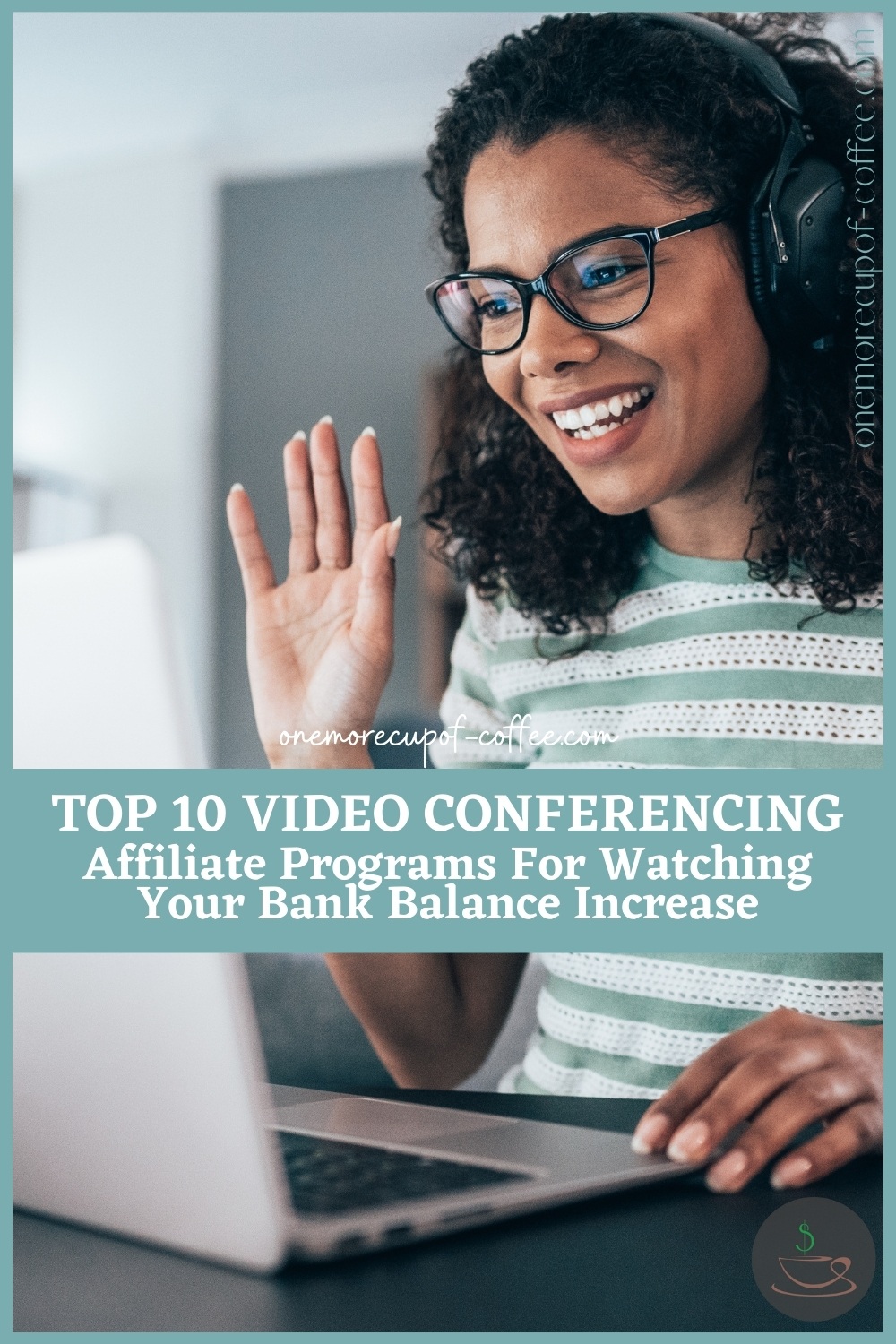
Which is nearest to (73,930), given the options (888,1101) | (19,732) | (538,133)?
(19,732)

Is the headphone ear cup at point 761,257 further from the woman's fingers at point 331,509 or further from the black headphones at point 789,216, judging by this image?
the woman's fingers at point 331,509

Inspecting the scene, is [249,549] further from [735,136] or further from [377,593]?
[735,136]

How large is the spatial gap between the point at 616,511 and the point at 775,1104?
1.18 feet

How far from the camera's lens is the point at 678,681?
71 cm

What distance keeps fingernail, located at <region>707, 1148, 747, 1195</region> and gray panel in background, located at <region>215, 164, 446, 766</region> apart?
0.33 metres

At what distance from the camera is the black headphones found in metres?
0.62

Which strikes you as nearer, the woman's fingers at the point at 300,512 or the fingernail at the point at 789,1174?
the fingernail at the point at 789,1174

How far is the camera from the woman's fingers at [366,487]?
71 centimetres

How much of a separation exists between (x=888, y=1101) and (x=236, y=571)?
0.47m

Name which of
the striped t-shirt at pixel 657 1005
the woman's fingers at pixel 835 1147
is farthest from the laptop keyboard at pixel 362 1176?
the striped t-shirt at pixel 657 1005

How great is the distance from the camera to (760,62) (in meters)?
0.63

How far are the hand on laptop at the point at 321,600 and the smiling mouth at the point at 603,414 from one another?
0.12 m

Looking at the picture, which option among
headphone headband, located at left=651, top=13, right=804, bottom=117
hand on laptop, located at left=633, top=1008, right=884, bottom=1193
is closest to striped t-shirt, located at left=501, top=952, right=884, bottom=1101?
hand on laptop, located at left=633, top=1008, right=884, bottom=1193

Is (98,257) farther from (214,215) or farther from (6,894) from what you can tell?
(6,894)
